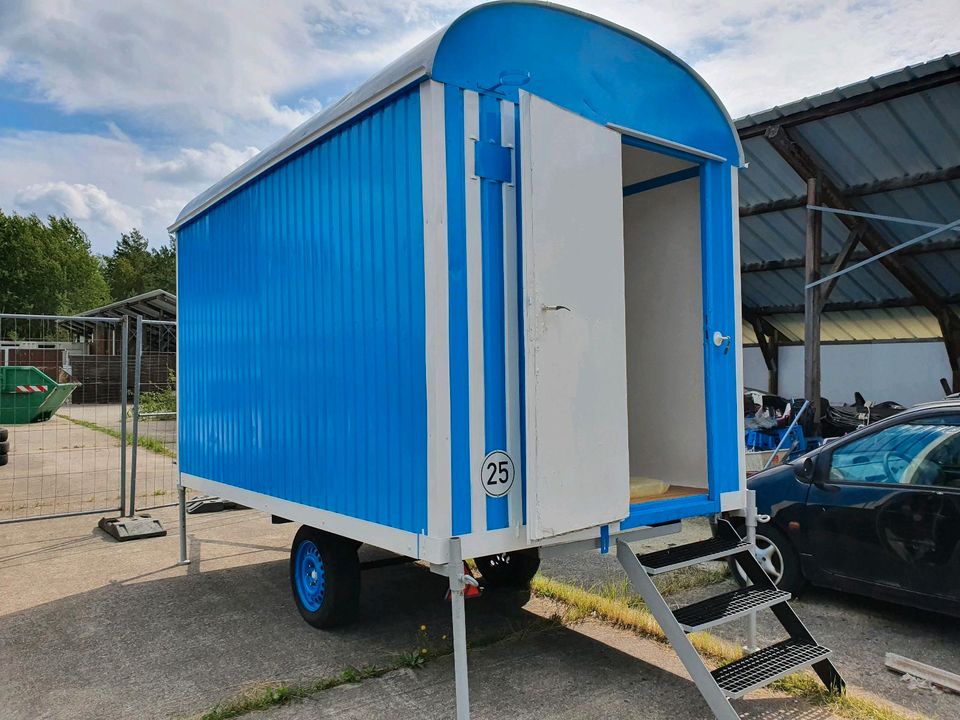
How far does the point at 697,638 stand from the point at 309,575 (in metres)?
2.42

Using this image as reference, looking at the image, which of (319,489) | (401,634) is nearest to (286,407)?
(319,489)

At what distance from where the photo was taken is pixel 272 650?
4164mm

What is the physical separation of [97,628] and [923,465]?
16.9ft

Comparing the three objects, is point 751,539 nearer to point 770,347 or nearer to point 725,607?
point 725,607

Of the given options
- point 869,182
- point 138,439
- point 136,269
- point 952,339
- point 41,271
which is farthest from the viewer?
point 136,269

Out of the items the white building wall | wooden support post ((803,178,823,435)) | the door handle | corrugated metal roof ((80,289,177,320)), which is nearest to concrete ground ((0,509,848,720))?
the door handle

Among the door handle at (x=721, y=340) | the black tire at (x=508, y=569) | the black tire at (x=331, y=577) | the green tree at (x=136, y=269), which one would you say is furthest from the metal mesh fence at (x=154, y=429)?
the green tree at (x=136, y=269)

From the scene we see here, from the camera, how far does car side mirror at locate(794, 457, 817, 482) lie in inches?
188

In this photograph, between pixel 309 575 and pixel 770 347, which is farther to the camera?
pixel 770 347

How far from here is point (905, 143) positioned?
10000mm

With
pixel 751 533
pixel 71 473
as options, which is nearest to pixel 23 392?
pixel 71 473

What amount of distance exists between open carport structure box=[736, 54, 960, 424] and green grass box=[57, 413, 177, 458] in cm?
1112

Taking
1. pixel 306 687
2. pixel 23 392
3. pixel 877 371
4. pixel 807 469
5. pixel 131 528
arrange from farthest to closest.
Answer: pixel 877 371
pixel 23 392
pixel 131 528
pixel 807 469
pixel 306 687

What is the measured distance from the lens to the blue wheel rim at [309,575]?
4458 mm
